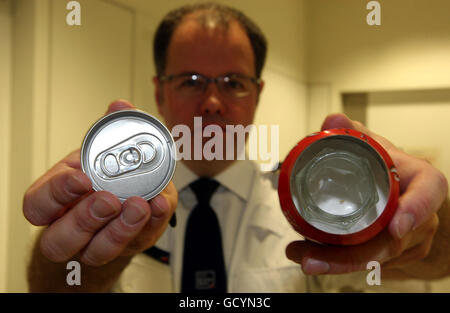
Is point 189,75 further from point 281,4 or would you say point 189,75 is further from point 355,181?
point 355,181

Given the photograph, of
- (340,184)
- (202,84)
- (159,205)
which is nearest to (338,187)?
(340,184)

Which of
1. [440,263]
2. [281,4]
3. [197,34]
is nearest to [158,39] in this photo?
[197,34]

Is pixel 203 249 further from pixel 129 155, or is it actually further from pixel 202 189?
pixel 129 155

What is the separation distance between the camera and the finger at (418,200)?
0.23 meters

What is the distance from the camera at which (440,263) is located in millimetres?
372

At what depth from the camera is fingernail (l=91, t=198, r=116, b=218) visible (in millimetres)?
242

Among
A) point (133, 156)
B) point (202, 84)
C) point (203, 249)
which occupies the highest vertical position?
point (202, 84)

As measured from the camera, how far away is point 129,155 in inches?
10.4

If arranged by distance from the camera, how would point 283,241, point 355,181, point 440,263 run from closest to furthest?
1. point 355,181
2. point 440,263
3. point 283,241

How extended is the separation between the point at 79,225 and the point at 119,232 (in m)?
0.03

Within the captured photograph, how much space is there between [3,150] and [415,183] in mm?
529

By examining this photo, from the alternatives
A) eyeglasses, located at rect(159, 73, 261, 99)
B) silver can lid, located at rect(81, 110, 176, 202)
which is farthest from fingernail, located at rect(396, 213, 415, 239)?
eyeglasses, located at rect(159, 73, 261, 99)

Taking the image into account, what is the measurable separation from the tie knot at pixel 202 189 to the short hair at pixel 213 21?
0.16 metres

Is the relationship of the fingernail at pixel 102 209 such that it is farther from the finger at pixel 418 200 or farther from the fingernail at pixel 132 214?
the finger at pixel 418 200
